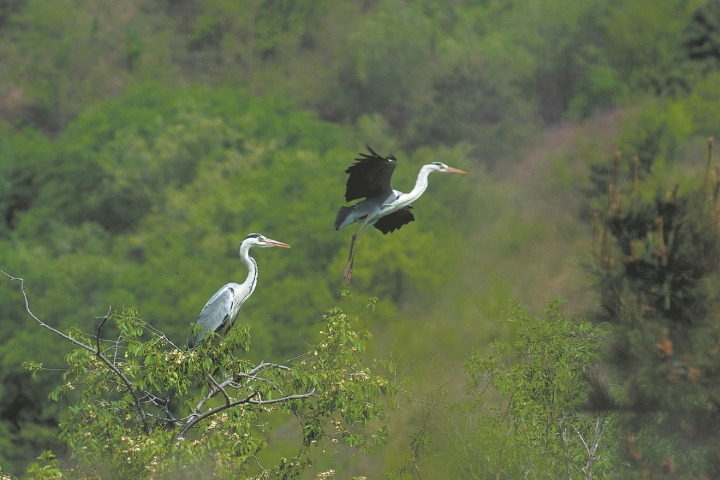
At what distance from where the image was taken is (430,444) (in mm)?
21734

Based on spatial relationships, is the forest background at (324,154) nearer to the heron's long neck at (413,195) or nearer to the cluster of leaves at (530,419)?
the cluster of leaves at (530,419)

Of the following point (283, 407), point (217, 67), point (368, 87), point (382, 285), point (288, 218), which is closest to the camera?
point (283, 407)

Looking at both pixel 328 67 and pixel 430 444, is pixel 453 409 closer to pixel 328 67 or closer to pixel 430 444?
pixel 430 444

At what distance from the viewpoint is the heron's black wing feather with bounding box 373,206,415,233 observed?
83.0 feet

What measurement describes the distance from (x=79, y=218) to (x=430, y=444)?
57863 mm

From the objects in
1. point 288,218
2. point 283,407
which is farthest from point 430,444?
point 288,218

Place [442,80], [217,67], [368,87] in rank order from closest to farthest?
[442,80], [368,87], [217,67]

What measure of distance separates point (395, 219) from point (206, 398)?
8974mm

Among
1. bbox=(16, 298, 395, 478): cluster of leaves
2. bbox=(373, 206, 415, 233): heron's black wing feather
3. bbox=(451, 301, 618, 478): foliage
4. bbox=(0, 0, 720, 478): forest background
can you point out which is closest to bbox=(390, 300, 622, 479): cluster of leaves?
bbox=(451, 301, 618, 478): foliage

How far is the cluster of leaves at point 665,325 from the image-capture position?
16609 mm

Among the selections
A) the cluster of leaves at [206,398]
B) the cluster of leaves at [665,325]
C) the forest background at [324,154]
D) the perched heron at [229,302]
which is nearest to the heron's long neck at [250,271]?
the perched heron at [229,302]

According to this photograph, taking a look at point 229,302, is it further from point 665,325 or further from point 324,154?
point 324,154

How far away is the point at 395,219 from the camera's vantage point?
83.3 ft

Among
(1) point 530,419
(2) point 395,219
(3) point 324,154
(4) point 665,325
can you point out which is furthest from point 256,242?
(3) point 324,154
